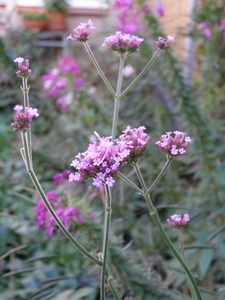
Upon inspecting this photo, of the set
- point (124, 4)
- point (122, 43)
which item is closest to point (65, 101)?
point (124, 4)

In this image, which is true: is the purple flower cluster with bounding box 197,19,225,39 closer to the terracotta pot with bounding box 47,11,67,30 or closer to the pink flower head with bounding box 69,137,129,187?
the pink flower head with bounding box 69,137,129,187

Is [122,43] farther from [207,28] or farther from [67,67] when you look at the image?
[207,28]

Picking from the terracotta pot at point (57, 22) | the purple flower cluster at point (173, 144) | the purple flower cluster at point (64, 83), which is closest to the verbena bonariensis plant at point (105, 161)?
the purple flower cluster at point (173, 144)

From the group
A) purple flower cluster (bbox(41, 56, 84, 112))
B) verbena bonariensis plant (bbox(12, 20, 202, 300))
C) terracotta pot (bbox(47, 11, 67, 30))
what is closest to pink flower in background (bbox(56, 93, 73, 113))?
purple flower cluster (bbox(41, 56, 84, 112))

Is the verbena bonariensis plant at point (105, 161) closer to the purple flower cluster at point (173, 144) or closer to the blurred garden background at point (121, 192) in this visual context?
the purple flower cluster at point (173, 144)

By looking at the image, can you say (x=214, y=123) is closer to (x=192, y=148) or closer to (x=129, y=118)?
(x=192, y=148)

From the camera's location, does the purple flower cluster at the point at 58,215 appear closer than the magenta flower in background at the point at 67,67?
Yes
